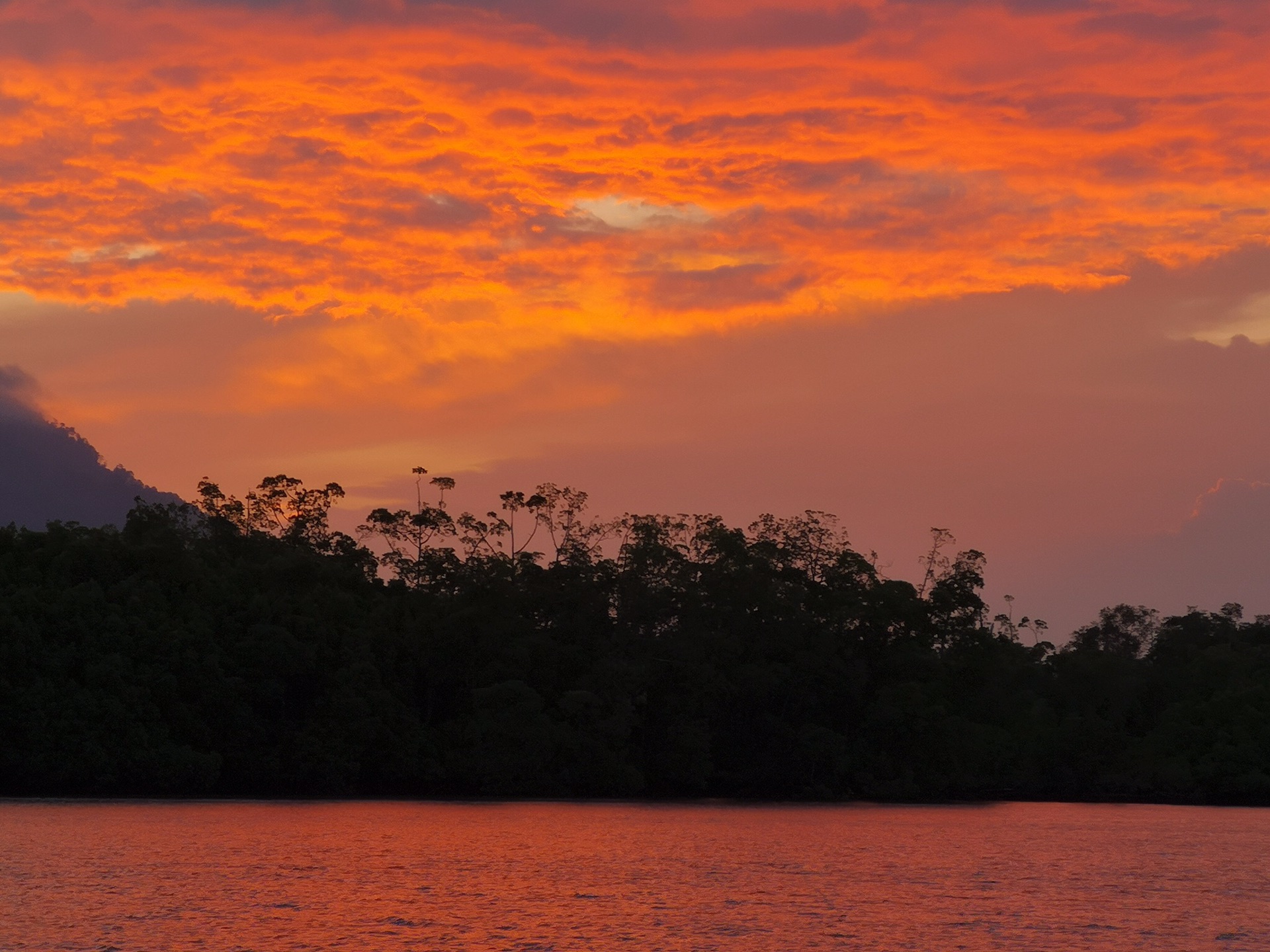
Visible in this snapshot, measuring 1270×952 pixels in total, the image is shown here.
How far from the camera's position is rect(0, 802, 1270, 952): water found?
1591 inches

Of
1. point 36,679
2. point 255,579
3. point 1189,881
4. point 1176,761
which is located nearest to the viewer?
point 1189,881

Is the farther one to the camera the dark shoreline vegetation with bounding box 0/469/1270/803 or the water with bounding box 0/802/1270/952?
the dark shoreline vegetation with bounding box 0/469/1270/803

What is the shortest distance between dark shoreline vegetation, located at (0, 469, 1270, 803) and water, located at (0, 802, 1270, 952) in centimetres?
1210

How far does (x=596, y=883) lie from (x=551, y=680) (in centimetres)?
5899

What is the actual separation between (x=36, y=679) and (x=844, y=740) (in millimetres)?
58727

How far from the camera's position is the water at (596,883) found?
40406mm

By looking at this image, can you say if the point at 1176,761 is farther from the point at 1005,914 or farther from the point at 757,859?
the point at 1005,914

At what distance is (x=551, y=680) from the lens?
112 meters

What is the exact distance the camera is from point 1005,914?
4675 centimetres

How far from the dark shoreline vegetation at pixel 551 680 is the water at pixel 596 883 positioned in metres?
12.1

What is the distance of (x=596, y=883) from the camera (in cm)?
5297

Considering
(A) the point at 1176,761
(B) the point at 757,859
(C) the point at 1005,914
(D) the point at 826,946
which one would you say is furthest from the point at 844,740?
(D) the point at 826,946

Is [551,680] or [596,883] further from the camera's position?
[551,680]

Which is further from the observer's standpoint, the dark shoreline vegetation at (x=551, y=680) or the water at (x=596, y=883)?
the dark shoreline vegetation at (x=551, y=680)
